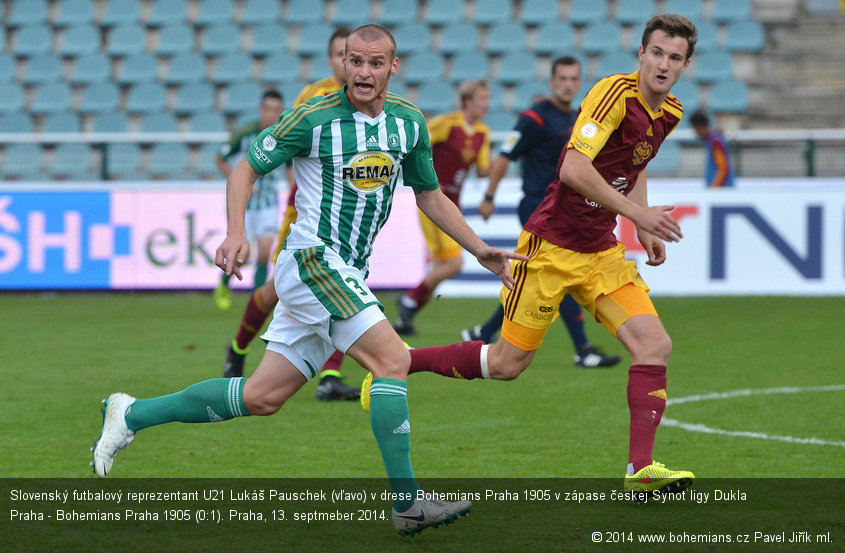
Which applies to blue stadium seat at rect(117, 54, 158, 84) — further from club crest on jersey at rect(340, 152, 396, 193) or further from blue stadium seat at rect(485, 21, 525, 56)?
club crest on jersey at rect(340, 152, 396, 193)

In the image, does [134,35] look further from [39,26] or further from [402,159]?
[402,159]

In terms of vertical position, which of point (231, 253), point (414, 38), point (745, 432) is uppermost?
point (414, 38)

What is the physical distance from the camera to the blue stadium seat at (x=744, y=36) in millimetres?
18734

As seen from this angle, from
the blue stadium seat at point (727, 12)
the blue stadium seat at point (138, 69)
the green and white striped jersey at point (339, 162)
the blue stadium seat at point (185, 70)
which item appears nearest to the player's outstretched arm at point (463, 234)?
the green and white striped jersey at point (339, 162)

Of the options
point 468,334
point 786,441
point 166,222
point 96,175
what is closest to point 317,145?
point 786,441

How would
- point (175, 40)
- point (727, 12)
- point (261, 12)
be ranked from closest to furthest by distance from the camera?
point (727, 12) → point (175, 40) → point (261, 12)

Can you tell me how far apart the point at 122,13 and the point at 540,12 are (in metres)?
7.17

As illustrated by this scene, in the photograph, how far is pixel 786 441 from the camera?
6227 mm

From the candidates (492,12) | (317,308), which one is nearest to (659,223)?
(317,308)

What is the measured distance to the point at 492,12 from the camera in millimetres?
19641

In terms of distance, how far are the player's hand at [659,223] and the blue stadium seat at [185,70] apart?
15.7 meters

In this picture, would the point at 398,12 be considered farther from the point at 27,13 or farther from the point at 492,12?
the point at 27,13
